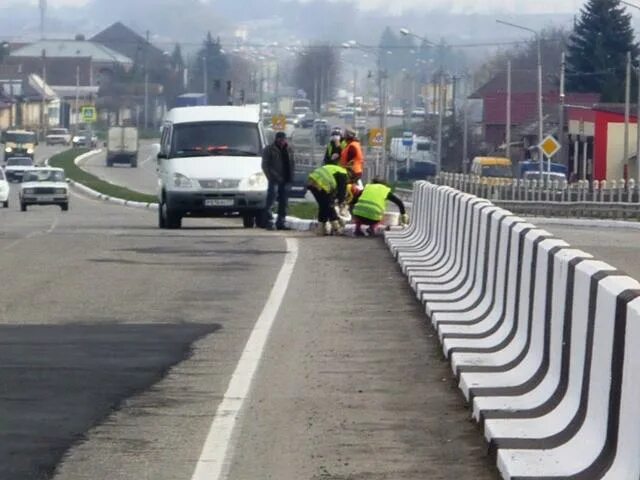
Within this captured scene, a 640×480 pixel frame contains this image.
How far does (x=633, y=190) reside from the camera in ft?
183

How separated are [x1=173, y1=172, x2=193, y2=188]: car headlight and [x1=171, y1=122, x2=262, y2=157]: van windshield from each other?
1.53 feet

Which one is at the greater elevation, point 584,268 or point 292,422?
point 584,268

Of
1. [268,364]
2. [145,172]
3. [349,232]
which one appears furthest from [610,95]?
[268,364]

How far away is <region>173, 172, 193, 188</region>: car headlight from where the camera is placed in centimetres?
3123

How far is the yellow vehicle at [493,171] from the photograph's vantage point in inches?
2635

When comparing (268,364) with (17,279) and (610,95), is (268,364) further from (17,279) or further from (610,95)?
(610,95)

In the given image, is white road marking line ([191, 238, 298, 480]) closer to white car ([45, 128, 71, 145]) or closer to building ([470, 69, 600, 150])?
building ([470, 69, 600, 150])

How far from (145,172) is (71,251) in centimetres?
8400

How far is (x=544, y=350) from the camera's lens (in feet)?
33.1

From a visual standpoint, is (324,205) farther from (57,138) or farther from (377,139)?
(57,138)

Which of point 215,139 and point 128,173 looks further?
point 128,173

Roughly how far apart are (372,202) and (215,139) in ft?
19.2

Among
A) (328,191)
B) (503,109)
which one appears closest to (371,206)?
(328,191)

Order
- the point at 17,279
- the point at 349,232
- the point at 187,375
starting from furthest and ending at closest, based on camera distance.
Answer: the point at 349,232 → the point at 17,279 → the point at 187,375
